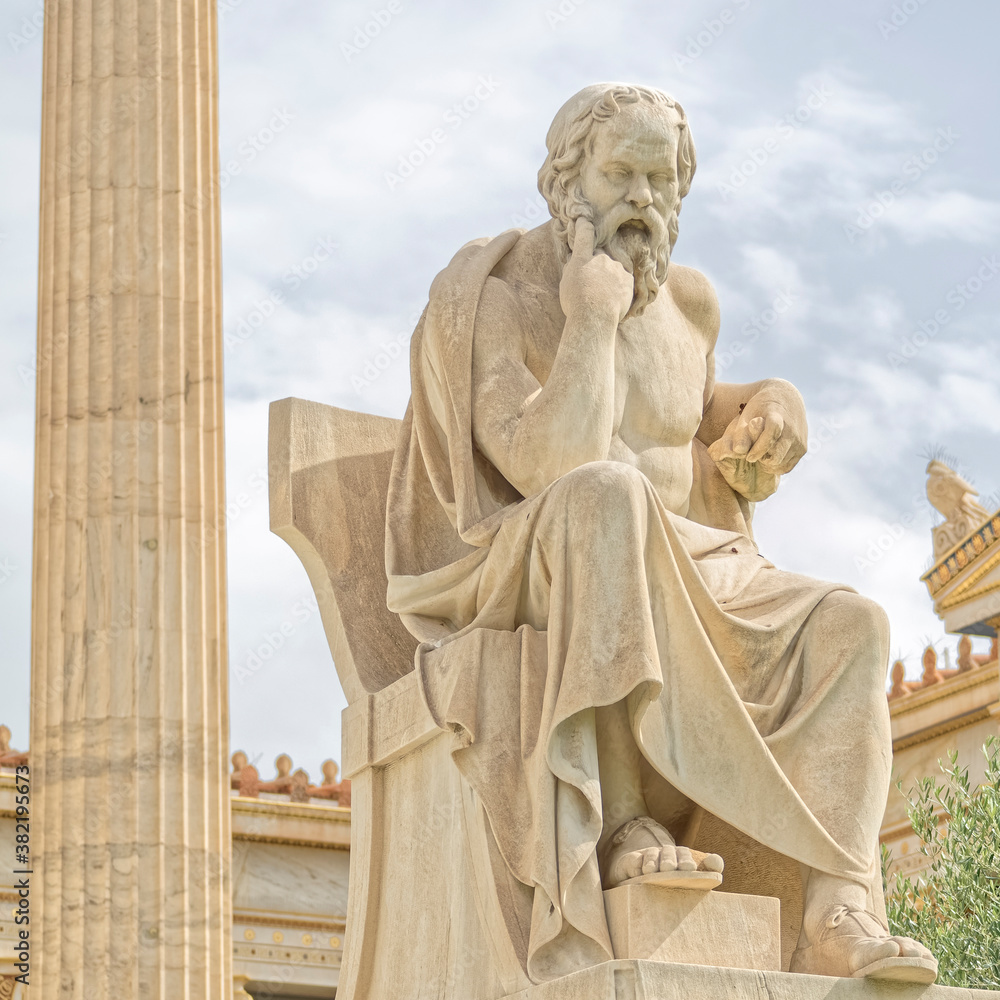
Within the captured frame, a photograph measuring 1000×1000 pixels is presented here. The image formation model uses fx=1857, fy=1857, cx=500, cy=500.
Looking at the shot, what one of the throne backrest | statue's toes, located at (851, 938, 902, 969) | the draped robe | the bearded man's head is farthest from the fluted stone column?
statue's toes, located at (851, 938, 902, 969)

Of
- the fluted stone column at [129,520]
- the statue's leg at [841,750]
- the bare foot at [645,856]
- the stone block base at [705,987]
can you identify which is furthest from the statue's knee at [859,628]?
the fluted stone column at [129,520]

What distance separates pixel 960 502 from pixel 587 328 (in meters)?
15.2

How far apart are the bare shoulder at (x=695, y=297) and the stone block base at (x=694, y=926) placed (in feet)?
5.33

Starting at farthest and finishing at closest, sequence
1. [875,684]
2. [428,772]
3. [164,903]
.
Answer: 1. [164,903]
2. [428,772]
3. [875,684]

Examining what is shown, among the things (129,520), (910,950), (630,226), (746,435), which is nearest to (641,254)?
(630,226)

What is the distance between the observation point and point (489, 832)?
398 centimetres

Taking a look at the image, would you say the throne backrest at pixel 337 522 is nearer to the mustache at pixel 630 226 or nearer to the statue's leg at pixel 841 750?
the mustache at pixel 630 226

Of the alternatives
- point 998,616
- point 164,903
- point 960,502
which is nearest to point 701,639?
point 164,903

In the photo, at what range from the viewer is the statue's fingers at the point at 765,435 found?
4680 mm

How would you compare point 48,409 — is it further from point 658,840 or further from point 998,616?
point 998,616

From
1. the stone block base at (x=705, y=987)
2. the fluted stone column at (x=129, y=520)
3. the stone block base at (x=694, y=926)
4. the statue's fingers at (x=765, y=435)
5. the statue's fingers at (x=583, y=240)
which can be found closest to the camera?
the stone block base at (x=705, y=987)

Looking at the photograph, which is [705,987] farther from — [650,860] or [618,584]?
[618,584]

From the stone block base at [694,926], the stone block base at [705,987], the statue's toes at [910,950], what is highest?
the stone block base at [694,926]

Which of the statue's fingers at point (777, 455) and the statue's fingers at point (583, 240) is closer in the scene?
the statue's fingers at point (583, 240)
